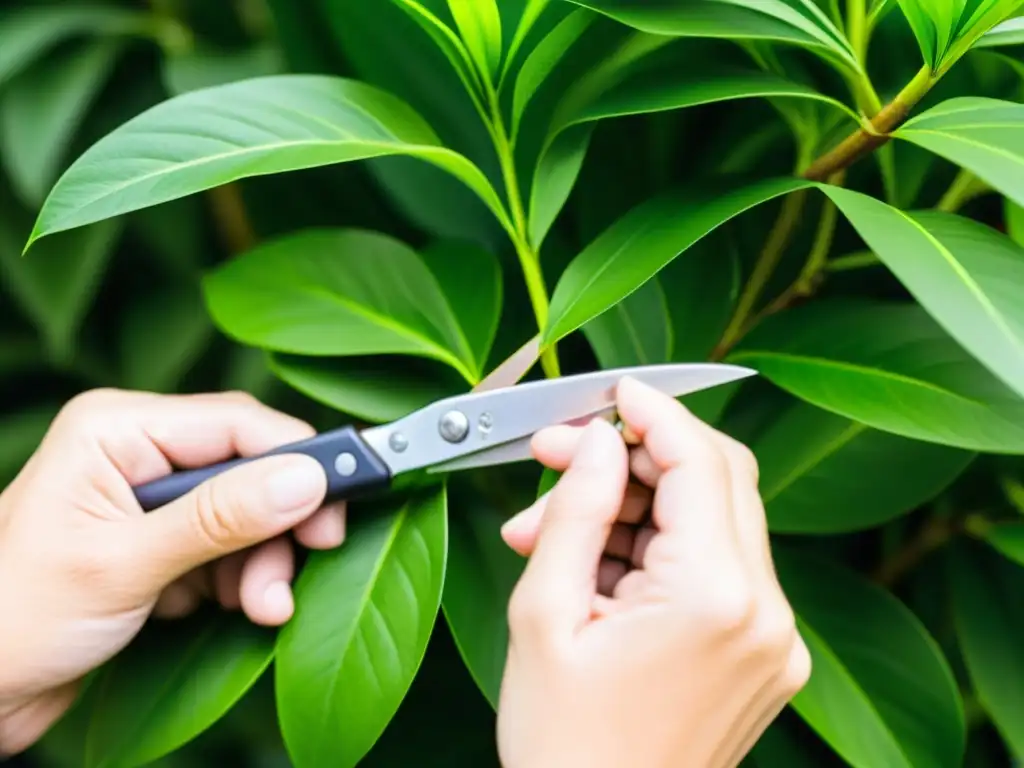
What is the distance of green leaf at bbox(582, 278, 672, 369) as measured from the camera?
57 cm

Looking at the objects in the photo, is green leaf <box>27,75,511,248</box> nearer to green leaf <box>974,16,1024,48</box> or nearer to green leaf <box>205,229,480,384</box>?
green leaf <box>205,229,480,384</box>

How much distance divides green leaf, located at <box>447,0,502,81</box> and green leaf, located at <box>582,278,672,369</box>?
6.3 inches

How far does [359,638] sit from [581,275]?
23 cm

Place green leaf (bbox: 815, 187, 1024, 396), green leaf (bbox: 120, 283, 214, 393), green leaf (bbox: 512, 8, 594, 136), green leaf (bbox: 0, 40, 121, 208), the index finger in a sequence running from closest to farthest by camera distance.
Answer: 1. green leaf (bbox: 815, 187, 1024, 396)
2. green leaf (bbox: 512, 8, 594, 136)
3. the index finger
4. green leaf (bbox: 0, 40, 121, 208)
5. green leaf (bbox: 120, 283, 214, 393)

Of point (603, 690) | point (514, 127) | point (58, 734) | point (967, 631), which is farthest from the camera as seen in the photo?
point (58, 734)

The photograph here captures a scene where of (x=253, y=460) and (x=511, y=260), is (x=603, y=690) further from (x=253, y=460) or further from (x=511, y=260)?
(x=511, y=260)

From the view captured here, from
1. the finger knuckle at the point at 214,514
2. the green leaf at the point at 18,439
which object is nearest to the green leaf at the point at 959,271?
the finger knuckle at the point at 214,514

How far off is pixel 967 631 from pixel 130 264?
2.52 ft

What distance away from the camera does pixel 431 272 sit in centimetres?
62

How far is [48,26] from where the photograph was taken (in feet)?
2.34

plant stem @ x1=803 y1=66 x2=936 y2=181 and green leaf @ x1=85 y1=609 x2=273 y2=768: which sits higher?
plant stem @ x1=803 y1=66 x2=936 y2=181

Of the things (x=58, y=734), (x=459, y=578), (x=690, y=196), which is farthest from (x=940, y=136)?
(x=58, y=734)

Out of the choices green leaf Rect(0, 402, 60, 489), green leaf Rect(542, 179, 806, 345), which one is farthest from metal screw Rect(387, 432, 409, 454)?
green leaf Rect(0, 402, 60, 489)

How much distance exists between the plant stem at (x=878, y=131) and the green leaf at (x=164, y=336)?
542mm
